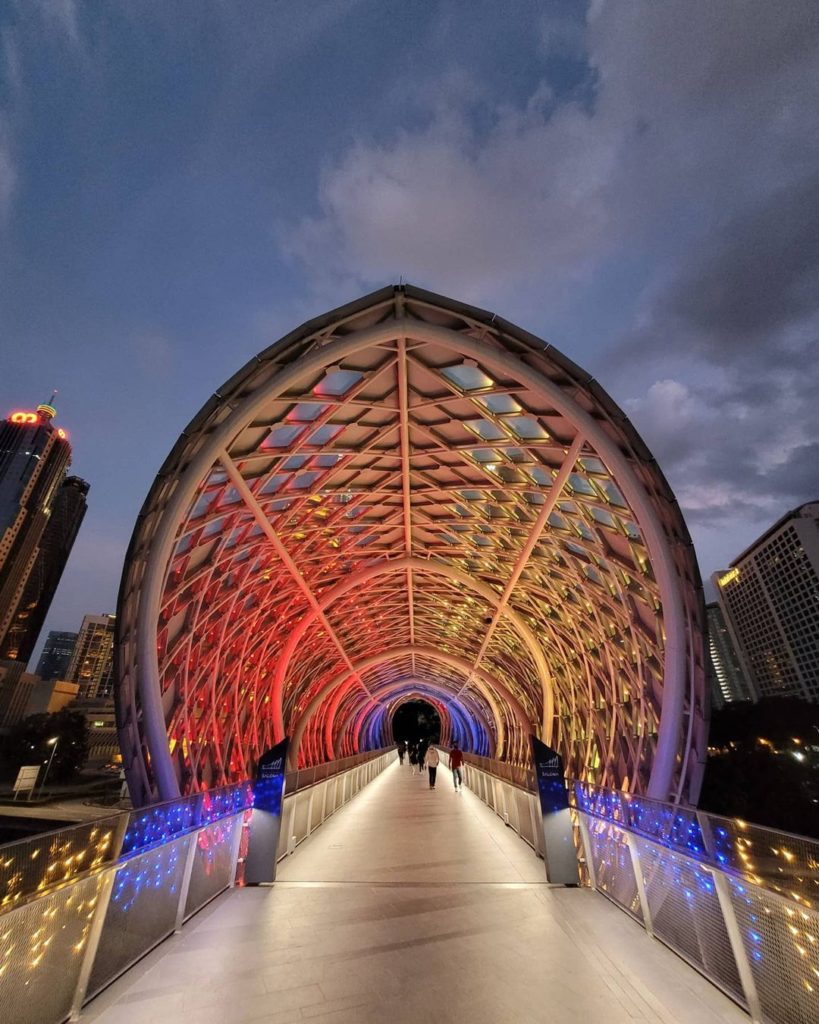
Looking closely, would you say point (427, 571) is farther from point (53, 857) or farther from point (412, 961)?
point (53, 857)

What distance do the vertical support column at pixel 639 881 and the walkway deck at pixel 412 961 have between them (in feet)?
0.56

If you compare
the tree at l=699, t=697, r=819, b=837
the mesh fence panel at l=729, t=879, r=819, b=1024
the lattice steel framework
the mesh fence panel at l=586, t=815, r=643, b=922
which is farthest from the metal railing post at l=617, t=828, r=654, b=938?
the tree at l=699, t=697, r=819, b=837

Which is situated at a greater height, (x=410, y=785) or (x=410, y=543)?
(x=410, y=543)

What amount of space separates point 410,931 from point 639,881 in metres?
3.57

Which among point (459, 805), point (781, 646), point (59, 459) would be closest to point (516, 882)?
point (459, 805)

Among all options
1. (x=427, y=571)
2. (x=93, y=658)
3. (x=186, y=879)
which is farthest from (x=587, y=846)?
(x=93, y=658)

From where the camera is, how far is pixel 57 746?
63344 mm

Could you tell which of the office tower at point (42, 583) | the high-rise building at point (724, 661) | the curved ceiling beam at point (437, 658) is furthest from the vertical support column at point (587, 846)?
the high-rise building at point (724, 661)

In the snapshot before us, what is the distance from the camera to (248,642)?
103 feet

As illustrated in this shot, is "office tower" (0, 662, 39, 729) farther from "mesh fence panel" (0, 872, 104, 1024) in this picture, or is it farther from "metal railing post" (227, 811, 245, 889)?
"mesh fence panel" (0, 872, 104, 1024)

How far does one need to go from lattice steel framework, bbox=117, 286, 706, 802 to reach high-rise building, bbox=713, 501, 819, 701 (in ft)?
334

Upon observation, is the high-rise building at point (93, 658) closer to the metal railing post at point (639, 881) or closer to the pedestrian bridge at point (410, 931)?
the pedestrian bridge at point (410, 931)

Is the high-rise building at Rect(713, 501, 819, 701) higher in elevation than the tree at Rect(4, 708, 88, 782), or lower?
higher

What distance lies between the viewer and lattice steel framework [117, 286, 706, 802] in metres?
14.3
